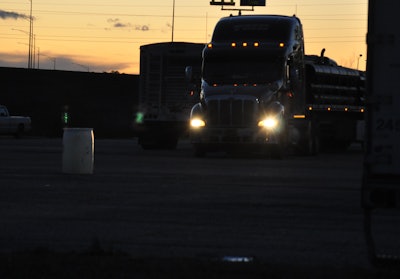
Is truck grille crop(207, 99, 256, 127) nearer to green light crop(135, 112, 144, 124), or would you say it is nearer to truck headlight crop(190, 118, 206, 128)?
truck headlight crop(190, 118, 206, 128)

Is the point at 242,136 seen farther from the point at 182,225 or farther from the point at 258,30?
the point at 182,225

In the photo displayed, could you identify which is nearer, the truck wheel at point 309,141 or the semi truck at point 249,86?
the semi truck at point 249,86

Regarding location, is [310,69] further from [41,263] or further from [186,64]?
[41,263]

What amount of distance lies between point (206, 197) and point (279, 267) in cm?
888

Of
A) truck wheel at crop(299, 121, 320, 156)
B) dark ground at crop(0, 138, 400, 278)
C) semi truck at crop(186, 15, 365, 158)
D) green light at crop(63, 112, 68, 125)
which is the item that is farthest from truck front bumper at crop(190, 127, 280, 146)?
green light at crop(63, 112, 68, 125)

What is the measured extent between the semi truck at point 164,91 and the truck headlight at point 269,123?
19.2 ft

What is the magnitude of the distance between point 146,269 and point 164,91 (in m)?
31.3

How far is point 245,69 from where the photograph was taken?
35062mm

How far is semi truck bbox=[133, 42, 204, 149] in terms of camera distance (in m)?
40.7

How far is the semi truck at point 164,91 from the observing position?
40.7m

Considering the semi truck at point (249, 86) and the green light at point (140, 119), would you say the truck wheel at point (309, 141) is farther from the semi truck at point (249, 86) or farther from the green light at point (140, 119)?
the green light at point (140, 119)

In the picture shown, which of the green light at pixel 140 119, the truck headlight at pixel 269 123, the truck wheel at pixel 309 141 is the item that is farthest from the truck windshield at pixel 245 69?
the green light at pixel 140 119

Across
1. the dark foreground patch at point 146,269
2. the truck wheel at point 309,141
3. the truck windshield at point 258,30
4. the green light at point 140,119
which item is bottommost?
the dark foreground patch at point 146,269

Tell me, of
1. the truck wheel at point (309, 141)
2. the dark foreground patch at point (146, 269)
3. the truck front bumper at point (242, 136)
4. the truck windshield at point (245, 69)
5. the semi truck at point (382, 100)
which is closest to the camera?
the dark foreground patch at point (146, 269)
